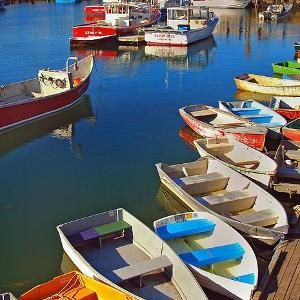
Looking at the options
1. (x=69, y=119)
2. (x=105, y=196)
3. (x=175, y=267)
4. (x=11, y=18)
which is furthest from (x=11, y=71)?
(x=11, y=18)

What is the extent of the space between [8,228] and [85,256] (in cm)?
348

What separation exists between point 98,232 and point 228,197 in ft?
12.6

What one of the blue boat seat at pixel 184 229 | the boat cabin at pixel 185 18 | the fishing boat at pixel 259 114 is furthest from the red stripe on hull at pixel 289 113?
the boat cabin at pixel 185 18

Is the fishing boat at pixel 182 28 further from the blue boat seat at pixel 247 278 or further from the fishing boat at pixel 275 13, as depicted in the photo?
the blue boat seat at pixel 247 278

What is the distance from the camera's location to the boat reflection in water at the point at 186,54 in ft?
119

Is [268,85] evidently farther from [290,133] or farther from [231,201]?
[231,201]

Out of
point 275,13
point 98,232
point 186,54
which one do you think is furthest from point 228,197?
point 275,13

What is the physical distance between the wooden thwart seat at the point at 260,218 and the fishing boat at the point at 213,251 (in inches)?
35.8

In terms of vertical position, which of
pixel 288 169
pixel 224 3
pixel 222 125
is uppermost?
pixel 224 3

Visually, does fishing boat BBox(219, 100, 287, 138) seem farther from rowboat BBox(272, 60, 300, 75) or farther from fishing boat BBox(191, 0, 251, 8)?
fishing boat BBox(191, 0, 251, 8)

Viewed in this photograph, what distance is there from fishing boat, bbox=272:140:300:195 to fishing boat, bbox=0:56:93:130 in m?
10.7

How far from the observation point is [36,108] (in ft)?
74.5

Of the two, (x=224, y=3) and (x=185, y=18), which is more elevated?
(x=224, y=3)

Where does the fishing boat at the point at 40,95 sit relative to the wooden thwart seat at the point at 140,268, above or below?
above
